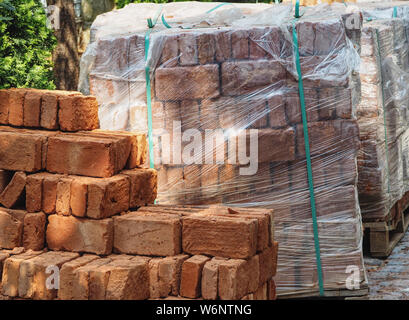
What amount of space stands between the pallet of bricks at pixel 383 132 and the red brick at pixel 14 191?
3938mm

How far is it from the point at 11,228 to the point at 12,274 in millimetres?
366

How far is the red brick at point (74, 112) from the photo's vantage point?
4.95m

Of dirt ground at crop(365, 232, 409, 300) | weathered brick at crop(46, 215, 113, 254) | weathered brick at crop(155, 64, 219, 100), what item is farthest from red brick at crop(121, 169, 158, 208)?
dirt ground at crop(365, 232, 409, 300)

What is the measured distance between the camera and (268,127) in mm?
5633

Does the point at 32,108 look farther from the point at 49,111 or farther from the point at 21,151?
the point at 21,151

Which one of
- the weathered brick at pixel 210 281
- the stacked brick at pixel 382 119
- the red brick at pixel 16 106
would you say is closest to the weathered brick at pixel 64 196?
the red brick at pixel 16 106

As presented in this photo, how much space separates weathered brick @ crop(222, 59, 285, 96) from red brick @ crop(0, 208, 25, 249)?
6.53 ft

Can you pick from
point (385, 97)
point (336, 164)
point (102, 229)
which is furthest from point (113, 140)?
point (385, 97)

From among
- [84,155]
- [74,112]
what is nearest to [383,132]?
[74,112]

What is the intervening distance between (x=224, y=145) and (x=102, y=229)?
1498 mm

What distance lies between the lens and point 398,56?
836cm

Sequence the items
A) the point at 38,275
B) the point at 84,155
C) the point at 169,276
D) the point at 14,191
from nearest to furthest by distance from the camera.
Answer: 1. the point at 169,276
2. the point at 38,275
3. the point at 84,155
4. the point at 14,191

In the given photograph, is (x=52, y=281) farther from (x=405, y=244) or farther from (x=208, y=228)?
(x=405, y=244)

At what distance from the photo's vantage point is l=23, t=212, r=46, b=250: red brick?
4723 millimetres
